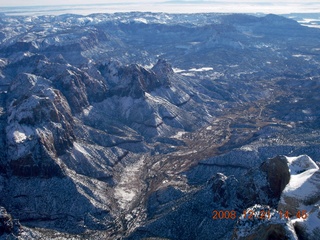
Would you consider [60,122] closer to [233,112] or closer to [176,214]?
[176,214]

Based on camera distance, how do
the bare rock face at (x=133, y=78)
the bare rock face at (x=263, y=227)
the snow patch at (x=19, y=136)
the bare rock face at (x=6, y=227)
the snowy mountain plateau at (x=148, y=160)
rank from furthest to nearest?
the bare rock face at (x=133, y=78) < the snow patch at (x=19, y=136) < the snowy mountain plateau at (x=148, y=160) < the bare rock face at (x=6, y=227) < the bare rock face at (x=263, y=227)

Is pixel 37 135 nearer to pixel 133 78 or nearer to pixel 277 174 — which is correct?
pixel 277 174

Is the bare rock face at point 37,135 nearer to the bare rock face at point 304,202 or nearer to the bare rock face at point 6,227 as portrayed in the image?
the bare rock face at point 6,227

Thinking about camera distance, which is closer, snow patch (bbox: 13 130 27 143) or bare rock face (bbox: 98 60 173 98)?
snow patch (bbox: 13 130 27 143)

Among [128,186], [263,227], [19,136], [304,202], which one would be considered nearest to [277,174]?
[304,202]

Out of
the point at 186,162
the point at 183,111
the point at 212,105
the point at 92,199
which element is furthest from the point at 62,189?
the point at 212,105

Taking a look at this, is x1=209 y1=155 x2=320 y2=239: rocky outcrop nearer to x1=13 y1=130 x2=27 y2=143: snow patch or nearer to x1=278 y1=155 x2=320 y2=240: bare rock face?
x1=278 y1=155 x2=320 y2=240: bare rock face

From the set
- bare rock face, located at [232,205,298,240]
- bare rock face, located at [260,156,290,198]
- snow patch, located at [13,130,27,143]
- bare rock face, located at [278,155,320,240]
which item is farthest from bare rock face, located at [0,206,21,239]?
bare rock face, located at [260,156,290,198]

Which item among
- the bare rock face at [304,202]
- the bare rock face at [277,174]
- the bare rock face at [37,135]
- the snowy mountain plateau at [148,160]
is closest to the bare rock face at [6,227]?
the snowy mountain plateau at [148,160]

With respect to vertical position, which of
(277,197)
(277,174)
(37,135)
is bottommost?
(37,135)

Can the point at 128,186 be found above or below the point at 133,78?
below

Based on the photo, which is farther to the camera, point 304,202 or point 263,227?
point 304,202
